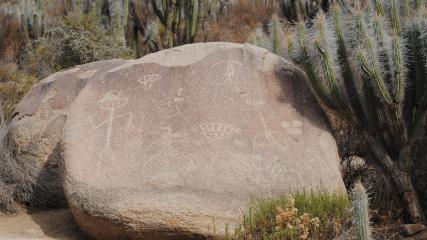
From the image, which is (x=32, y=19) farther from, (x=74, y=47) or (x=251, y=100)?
(x=251, y=100)

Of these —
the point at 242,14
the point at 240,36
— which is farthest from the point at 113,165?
the point at 242,14

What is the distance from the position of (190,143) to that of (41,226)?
6.47ft

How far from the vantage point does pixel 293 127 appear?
5.22 m

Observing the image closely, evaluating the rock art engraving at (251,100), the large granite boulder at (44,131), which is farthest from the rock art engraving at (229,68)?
the large granite boulder at (44,131)

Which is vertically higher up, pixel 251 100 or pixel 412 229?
pixel 251 100

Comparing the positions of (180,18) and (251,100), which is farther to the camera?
(180,18)

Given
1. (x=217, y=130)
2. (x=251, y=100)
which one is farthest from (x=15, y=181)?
(x=251, y=100)

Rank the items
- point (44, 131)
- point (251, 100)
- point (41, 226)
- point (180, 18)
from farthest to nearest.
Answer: point (180, 18), point (44, 131), point (41, 226), point (251, 100)

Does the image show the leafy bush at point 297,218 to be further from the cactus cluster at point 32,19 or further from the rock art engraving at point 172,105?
the cactus cluster at point 32,19

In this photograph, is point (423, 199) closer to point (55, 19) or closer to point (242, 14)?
point (55, 19)

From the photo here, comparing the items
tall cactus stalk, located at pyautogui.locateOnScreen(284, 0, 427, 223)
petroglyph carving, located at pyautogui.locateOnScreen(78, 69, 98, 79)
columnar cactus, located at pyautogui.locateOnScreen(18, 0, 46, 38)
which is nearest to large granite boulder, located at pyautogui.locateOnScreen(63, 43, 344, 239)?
tall cactus stalk, located at pyautogui.locateOnScreen(284, 0, 427, 223)

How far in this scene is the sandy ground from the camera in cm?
541

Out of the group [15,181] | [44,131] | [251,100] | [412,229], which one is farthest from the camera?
[44,131]

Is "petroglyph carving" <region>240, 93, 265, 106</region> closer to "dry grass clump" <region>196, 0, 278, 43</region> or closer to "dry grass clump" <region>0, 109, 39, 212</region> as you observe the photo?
"dry grass clump" <region>0, 109, 39, 212</region>
